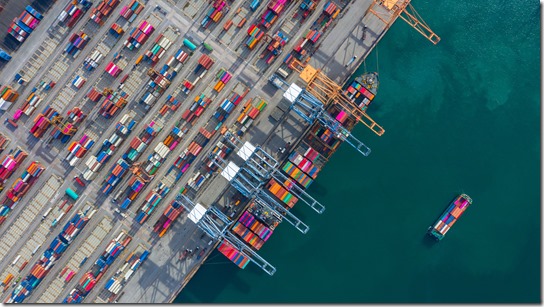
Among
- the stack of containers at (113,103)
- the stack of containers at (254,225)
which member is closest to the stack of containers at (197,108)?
the stack of containers at (113,103)

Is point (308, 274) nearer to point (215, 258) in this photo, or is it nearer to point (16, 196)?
point (215, 258)

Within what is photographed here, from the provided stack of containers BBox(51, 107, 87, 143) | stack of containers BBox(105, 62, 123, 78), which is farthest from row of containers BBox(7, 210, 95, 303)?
stack of containers BBox(105, 62, 123, 78)

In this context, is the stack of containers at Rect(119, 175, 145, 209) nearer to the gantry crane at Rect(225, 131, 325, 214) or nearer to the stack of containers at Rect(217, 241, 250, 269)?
the gantry crane at Rect(225, 131, 325, 214)

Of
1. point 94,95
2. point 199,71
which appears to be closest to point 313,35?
point 199,71

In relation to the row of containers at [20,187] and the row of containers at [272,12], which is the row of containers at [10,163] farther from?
the row of containers at [272,12]

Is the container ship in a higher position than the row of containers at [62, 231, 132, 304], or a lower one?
higher

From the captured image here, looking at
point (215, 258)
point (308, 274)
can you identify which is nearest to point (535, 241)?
point (308, 274)
